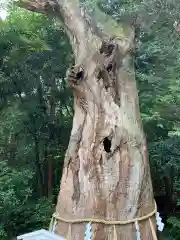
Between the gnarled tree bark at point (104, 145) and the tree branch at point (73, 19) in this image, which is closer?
the gnarled tree bark at point (104, 145)

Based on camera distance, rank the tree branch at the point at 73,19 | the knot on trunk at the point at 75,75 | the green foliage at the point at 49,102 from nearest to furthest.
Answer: the knot on trunk at the point at 75,75 → the tree branch at the point at 73,19 → the green foliage at the point at 49,102

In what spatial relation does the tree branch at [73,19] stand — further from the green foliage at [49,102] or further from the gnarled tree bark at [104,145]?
the green foliage at [49,102]

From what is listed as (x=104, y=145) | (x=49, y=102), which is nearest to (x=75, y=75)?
(x=104, y=145)

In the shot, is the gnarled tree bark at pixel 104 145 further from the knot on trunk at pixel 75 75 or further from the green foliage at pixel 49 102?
the green foliage at pixel 49 102

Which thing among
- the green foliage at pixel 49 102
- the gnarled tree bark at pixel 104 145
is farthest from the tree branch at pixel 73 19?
the green foliage at pixel 49 102

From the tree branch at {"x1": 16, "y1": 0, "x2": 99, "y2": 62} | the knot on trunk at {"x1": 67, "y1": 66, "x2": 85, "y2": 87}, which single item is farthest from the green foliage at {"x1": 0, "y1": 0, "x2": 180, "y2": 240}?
the knot on trunk at {"x1": 67, "y1": 66, "x2": 85, "y2": 87}

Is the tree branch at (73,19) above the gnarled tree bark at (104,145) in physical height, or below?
above

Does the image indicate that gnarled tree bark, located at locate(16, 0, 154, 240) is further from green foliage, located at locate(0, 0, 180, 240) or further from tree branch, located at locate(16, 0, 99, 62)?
green foliage, located at locate(0, 0, 180, 240)

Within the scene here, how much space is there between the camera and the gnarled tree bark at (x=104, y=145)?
340 cm

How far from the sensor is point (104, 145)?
3.67 metres

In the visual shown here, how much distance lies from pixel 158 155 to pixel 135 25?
2067 mm

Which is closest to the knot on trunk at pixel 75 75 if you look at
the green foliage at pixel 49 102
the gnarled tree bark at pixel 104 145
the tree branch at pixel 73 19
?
the gnarled tree bark at pixel 104 145

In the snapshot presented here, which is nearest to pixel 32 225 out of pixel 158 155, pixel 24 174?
pixel 24 174

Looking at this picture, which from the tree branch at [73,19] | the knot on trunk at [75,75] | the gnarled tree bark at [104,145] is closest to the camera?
the gnarled tree bark at [104,145]
